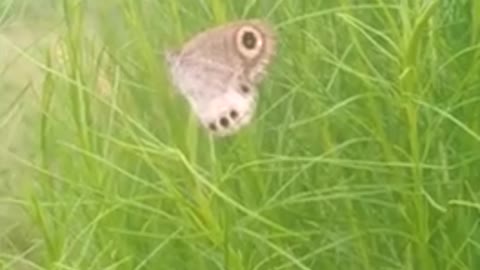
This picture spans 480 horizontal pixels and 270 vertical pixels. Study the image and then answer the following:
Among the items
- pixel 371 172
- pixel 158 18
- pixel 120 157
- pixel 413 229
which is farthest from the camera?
pixel 158 18

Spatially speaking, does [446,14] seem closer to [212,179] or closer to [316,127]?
[316,127]

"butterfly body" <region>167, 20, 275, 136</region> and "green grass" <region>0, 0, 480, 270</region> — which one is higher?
"butterfly body" <region>167, 20, 275, 136</region>

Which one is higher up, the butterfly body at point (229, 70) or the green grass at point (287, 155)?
the butterfly body at point (229, 70)

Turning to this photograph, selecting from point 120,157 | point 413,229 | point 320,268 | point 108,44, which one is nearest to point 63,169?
point 120,157
